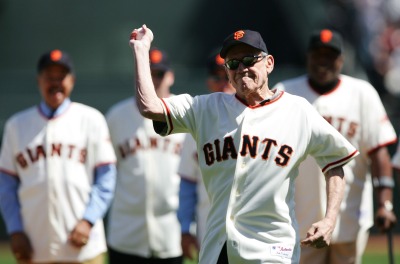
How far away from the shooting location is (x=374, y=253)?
44.2ft

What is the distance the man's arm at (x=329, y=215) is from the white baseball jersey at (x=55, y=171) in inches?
101

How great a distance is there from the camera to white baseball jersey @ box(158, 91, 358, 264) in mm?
5645

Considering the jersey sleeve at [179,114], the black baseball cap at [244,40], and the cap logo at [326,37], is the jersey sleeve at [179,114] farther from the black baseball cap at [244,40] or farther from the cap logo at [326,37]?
the cap logo at [326,37]

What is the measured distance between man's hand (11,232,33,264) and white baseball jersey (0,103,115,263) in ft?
0.16

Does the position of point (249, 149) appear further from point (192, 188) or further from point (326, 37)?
point (192, 188)

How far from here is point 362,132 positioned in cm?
769

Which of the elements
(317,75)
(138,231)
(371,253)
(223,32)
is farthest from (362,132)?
(223,32)

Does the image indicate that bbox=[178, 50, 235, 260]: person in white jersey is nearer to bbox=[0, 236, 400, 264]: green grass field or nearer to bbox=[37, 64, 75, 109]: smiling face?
bbox=[37, 64, 75, 109]: smiling face

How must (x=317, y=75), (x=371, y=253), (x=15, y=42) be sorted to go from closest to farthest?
(x=317, y=75)
(x=371, y=253)
(x=15, y=42)

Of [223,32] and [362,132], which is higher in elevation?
[223,32]

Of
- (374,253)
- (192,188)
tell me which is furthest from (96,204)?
(374,253)

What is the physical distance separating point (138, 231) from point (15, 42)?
9.34 meters

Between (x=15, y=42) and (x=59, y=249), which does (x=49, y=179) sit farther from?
(x=15, y=42)

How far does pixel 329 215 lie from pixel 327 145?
413 mm
